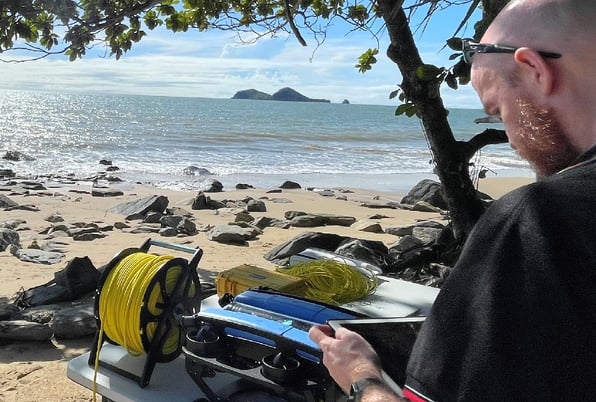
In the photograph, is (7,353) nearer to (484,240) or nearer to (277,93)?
(484,240)

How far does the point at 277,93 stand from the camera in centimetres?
15000

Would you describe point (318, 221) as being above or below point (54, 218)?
above

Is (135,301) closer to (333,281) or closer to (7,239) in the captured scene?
(333,281)

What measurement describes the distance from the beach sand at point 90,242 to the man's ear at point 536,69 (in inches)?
128

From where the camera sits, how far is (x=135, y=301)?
2.93 meters

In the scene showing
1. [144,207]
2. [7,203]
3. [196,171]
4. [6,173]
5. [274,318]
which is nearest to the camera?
[274,318]

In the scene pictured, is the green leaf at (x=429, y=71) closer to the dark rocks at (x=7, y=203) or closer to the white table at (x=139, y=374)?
the white table at (x=139, y=374)

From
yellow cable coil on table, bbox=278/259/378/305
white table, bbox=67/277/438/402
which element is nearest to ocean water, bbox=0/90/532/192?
yellow cable coil on table, bbox=278/259/378/305

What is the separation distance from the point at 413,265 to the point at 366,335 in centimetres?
373

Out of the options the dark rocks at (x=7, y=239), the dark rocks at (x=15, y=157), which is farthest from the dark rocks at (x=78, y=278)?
the dark rocks at (x=15, y=157)

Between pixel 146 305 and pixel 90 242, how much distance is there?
5986 millimetres

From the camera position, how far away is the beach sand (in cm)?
407

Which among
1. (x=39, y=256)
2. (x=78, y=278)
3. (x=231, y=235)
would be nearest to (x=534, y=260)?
(x=78, y=278)

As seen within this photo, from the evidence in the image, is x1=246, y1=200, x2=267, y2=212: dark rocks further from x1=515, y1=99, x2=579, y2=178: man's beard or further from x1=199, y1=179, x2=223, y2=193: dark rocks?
x1=515, y1=99, x2=579, y2=178: man's beard
